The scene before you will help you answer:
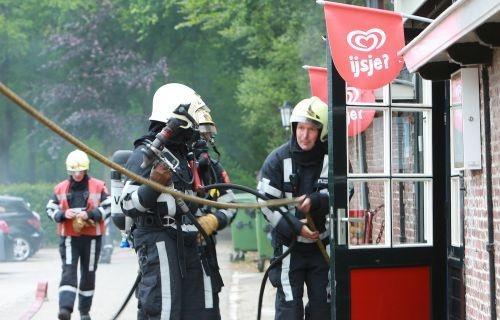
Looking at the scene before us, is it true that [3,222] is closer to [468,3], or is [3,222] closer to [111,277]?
[111,277]

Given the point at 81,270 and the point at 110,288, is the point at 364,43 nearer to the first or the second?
the point at 81,270

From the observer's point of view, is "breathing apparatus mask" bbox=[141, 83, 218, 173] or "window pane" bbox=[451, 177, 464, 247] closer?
"breathing apparatus mask" bbox=[141, 83, 218, 173]

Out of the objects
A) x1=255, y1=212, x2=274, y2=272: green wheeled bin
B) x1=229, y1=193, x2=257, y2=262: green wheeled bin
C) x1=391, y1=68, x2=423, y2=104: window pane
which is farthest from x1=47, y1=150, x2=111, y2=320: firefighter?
x1=229, y1=193, x2=257, y2=262: green wheeled bin

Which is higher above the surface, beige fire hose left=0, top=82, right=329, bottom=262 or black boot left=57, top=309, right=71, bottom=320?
beige fire hose left=0, top=82, right=329, bottom=262

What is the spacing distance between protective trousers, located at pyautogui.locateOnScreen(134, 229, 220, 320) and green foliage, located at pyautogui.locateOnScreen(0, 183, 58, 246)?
1047 inches

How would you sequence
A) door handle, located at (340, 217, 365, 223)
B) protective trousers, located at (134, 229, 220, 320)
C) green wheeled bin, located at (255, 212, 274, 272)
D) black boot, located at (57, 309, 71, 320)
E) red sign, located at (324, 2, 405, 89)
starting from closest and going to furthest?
protective trousers, located at (134, 229, 220, 320), red sign, located at (324, 2, 405, 89), door handle, located at (340, 217, 365, 223), black boot, located at (57, 309, 71, 320), green wheeled bin, located at (255, 212, 274, 272)

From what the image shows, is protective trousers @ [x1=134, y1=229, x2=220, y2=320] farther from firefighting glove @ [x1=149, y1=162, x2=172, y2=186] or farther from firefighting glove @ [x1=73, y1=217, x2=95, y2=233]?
firefighting glove @ [x1=73, y1=217, x2=95, y2=233]

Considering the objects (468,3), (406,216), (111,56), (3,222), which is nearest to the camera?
(468,3)

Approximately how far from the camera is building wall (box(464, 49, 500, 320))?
22.3ft

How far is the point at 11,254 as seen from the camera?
2569cm

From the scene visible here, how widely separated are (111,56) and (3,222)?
12.6 m

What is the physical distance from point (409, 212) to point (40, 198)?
87.7 feet

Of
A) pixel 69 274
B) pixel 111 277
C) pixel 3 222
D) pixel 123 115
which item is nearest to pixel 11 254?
pixel 3 222

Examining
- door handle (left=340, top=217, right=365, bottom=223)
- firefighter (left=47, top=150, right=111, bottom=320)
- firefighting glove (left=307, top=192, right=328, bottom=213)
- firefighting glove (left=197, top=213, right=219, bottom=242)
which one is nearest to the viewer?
firefighting glove (left=197, top=213, right=219, bottom=242)
